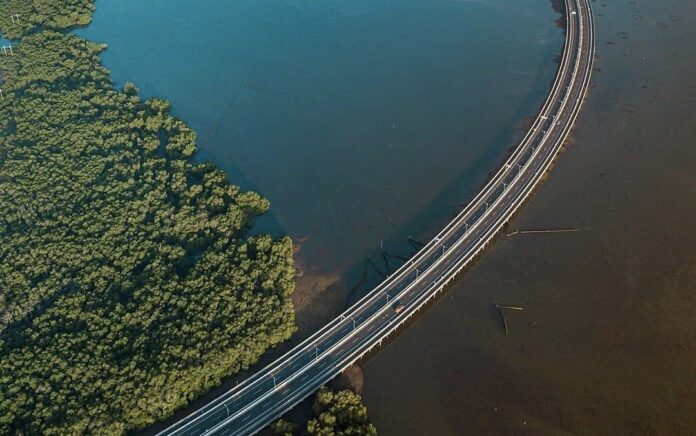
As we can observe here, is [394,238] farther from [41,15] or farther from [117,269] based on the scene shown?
[41,15]

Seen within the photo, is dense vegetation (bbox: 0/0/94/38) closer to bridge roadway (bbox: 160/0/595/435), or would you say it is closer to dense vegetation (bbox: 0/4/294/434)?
dense vegetation (bbox: 0/4/294/434)

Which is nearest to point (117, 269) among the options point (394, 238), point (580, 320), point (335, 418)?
point (335, 418)

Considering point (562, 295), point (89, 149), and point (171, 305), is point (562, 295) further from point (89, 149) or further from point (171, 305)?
point (89, 149)

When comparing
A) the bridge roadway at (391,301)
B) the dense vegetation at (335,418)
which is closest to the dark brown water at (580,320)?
the bridge roadway at (391,301)

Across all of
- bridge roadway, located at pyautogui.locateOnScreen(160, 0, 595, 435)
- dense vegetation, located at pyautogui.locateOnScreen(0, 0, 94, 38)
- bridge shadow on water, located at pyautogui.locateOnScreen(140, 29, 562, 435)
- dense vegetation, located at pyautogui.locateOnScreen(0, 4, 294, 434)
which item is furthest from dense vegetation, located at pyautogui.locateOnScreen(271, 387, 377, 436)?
dense vegetation, located at pyautogui.locateOnScreen(0, 0, 94, 38)

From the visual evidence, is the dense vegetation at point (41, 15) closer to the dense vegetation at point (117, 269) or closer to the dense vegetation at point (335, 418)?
the dense vegetation at point (117, 269)
